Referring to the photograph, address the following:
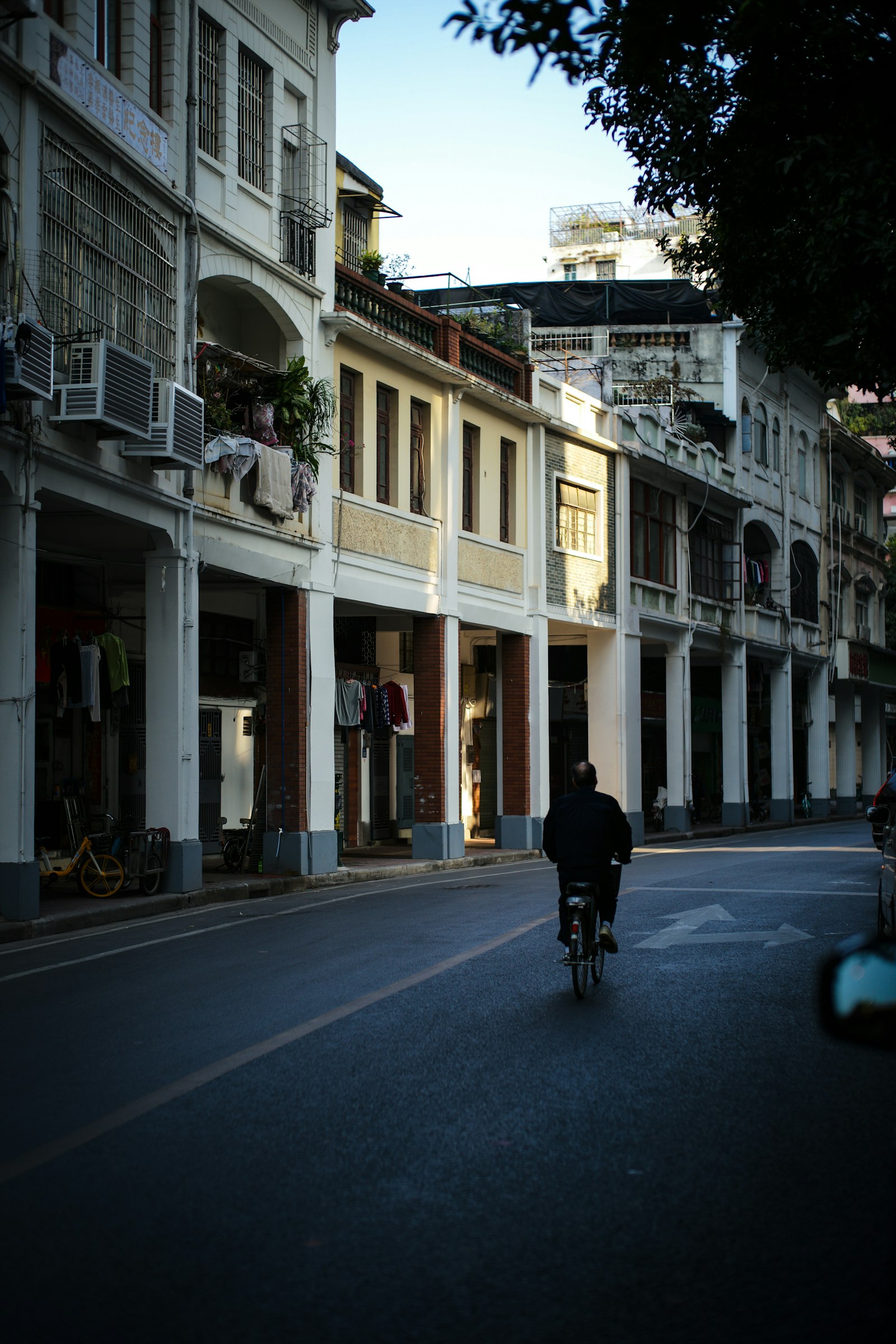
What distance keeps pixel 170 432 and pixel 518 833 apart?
1487 centimetres

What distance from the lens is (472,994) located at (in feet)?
33.8

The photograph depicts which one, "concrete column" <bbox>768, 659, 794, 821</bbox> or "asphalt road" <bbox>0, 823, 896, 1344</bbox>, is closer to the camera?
"asphalt road" <bbox>0, 823, 896, 1344</bbox>

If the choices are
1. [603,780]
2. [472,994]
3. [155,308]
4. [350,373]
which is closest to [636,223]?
[603,780]

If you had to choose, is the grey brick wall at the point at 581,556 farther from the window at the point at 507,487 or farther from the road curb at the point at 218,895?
the road curb at the point at 218,895

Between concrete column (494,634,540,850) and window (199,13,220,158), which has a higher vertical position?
window (199,13,220,158)

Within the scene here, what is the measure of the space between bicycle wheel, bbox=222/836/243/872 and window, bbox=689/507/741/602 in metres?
19.4

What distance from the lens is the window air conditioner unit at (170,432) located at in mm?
17797

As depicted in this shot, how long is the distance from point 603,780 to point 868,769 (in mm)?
25926

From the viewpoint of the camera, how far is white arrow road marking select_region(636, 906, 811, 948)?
13359 mm

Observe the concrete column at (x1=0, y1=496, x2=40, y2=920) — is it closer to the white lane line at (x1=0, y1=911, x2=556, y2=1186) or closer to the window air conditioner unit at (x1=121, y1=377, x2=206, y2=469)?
the window air conditioner unit at (x1=121, y1=377, x2=206, y2=469)

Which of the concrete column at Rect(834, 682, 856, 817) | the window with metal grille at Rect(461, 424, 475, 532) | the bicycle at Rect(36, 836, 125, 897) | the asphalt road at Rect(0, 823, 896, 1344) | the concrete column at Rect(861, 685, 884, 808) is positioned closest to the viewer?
the asphalt road at Rect(0, 823, 896, 1344)

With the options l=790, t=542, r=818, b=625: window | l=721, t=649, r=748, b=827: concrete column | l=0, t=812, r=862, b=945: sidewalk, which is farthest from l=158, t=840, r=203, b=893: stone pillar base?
l=790, t=542, r=818, b=625: window

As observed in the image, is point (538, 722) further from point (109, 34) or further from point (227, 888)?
point (109, 34)

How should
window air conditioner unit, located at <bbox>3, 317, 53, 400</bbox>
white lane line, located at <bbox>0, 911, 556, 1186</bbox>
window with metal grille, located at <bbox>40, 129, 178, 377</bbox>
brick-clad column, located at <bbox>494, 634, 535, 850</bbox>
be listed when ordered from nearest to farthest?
white lane line, located at <bbox>0, 911, 556, 1186</bbox>
window air conditioner unit, located at <bbox>3, 317, 53, 400</bbox>
window with metal grille, located at <bbox>40, 129, 178, 377</bbox>
brick-clad column, located at <bbox>494, 634, 535, 850</bbox>
